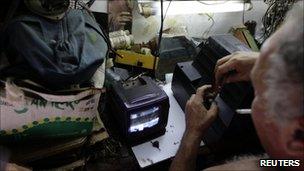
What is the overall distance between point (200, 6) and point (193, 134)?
2.71 ft

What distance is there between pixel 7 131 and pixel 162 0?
0.96 meters

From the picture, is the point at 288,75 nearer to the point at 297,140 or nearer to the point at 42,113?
the point at 297,140

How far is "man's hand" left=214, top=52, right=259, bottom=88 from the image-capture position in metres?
1.11

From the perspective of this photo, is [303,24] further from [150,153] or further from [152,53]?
[152,53]

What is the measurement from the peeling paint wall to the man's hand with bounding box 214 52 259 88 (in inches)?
25.9

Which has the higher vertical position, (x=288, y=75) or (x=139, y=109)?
(x=288, y=75)

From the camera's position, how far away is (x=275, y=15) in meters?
1.50

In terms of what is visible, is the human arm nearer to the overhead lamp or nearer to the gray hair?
the gray hair

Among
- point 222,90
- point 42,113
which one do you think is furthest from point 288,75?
point 42,113

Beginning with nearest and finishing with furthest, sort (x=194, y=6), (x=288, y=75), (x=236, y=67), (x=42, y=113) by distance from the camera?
(x=288, y=75)
(x=42, y=113)
(x=236, y=67)
(x=194, y=6)

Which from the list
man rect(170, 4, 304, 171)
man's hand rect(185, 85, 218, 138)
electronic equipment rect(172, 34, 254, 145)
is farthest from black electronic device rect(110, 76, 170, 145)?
man rect(170, 4, 304, 171)

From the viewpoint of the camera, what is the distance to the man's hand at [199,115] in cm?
112

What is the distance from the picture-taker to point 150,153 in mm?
1189

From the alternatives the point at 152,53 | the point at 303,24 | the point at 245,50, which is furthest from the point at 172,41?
the point at 303,24
